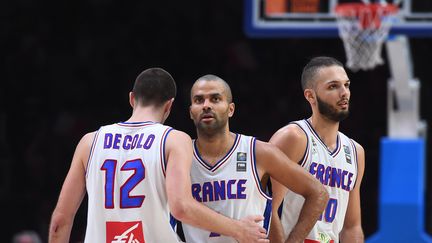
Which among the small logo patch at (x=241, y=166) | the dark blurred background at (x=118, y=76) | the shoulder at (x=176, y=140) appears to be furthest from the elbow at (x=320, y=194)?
the dark blurred background at (x=118, y=76)

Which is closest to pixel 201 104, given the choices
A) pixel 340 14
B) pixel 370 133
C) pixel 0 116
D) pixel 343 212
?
pixel 343 212

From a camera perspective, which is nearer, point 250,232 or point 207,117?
point 250,232

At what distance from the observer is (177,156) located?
14.9ft

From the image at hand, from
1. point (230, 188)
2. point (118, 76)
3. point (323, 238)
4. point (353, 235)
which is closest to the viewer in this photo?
point (230, 188)

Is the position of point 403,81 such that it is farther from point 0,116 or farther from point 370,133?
point 0,116

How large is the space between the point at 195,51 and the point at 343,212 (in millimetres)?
7944

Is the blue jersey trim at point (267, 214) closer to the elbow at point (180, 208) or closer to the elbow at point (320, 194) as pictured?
the elbow at point (320, 194)

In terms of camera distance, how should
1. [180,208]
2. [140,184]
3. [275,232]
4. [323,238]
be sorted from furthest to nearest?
1. [323,238]
2. [275,232]
3. [140,184]
4. [180,208]

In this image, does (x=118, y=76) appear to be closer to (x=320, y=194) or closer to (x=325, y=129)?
(x=325, y=129)

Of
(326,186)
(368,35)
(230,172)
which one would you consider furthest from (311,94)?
(368,35)

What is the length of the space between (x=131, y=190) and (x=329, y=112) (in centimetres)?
140

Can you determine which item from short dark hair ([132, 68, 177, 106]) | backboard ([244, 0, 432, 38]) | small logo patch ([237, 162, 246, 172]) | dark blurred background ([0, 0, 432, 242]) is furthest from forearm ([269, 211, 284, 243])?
dark blurred background ([0, 0, 432, 242])

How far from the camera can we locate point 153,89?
15.7 ft

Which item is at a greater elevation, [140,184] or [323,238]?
[140,184]
